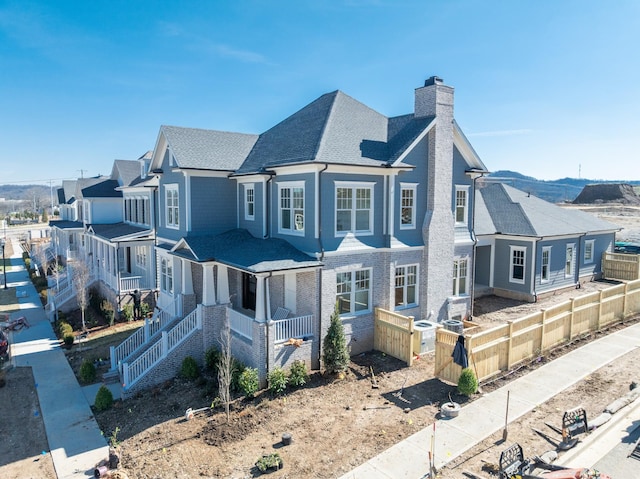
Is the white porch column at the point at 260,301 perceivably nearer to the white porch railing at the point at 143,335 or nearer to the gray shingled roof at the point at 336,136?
the gray shingled roof at the point at 336,136

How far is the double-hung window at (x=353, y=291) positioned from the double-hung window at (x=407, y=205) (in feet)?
9.19

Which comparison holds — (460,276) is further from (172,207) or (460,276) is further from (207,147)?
(172,207)

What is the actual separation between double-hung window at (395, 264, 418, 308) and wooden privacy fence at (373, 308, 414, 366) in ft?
4.46

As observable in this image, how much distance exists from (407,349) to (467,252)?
716 centimetres

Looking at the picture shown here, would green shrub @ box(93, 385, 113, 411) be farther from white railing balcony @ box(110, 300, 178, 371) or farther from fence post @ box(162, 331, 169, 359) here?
white railing balcony @ box(110, 300, 178, 371)

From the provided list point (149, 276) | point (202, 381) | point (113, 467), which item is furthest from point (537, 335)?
point (149, 276)

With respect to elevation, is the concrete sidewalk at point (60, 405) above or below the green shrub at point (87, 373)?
below

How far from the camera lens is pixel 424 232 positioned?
18.6 meters

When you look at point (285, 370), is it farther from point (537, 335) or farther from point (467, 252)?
point (467, 252)

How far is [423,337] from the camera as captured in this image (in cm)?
1723

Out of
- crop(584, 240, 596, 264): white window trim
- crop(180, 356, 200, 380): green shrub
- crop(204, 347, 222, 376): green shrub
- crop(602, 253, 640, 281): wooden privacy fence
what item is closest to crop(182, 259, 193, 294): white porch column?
crop(204, 347, 222, 376): green shrub

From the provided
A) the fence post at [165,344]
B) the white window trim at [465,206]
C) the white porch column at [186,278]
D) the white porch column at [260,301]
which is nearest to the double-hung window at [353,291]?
the white porch column at [260,301]

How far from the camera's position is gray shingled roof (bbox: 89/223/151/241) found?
2580 cm

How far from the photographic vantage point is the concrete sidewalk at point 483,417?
1017 cm
